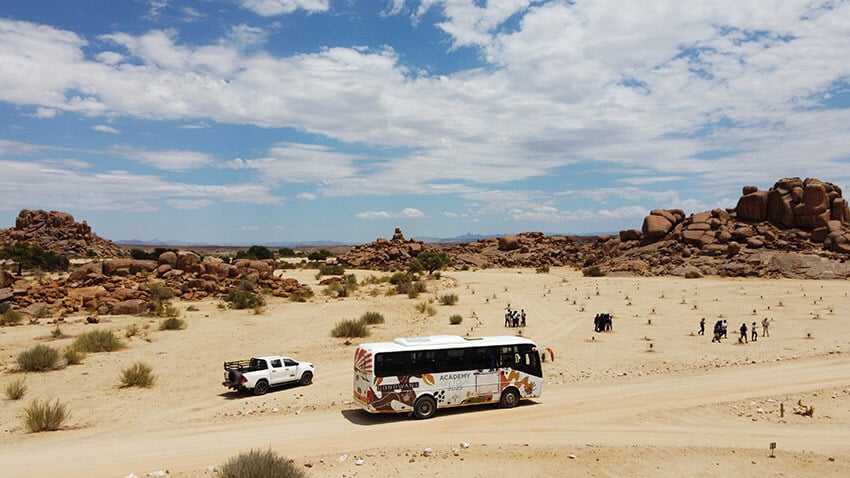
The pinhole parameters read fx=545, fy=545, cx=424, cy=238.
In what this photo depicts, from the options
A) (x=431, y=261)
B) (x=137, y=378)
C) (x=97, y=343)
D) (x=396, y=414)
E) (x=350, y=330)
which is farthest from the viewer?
(x=431, y=261)

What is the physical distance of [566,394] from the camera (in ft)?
70.8

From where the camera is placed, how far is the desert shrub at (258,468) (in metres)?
12.1

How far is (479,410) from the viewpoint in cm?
1942

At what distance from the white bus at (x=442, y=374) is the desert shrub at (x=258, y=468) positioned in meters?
5.48

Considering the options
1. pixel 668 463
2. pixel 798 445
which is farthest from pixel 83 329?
pixel 798 445

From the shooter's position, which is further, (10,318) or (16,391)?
(10,318)

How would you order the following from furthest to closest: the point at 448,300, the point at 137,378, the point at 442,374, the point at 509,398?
the point at 448,300 → the point at 137,378 → the point at 509,398 → the point at 442,374

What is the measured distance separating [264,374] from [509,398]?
10287 mm

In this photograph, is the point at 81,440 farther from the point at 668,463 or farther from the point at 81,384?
the point at 668,463

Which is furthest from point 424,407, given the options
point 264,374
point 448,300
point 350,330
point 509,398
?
point 448,300

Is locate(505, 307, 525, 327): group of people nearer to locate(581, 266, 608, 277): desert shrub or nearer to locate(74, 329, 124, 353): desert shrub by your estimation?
locate(74, 329, 124, 353): desert shrub

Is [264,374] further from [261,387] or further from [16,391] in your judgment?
[16,391]

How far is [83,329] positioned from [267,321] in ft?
39.0

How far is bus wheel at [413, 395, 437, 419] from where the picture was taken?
60.2 ft
